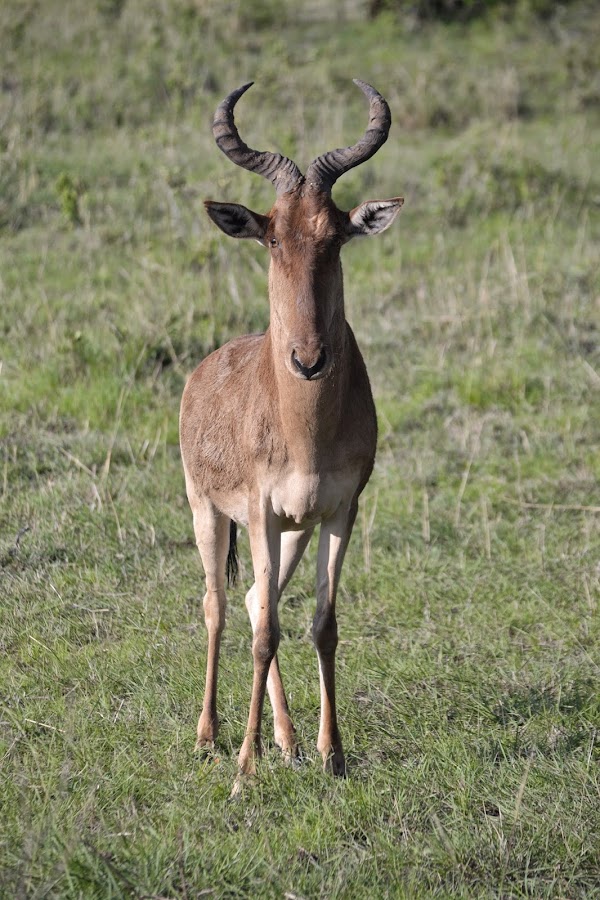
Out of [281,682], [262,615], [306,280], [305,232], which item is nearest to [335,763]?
[281,682]

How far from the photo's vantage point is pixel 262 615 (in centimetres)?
482

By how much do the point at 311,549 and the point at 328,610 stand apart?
2170mm

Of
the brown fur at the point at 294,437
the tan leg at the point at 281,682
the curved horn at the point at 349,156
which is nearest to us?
the brown fur at the point at 294,437

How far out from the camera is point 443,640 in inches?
230

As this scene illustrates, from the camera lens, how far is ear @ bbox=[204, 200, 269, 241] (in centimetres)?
457

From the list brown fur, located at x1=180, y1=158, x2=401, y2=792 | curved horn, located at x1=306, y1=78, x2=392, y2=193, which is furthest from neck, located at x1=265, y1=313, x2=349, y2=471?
curved horn, located at x1=306, y1=78, x2=392, y2=193

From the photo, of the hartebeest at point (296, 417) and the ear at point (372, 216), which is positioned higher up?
the ear at point (372, 216)

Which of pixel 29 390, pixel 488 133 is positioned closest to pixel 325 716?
pixel 29 390

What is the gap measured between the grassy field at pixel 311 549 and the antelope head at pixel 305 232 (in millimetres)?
1616

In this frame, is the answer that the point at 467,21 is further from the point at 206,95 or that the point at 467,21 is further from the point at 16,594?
the point at 16,594

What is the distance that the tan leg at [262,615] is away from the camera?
4770 mm

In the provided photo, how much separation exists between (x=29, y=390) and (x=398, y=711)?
4386 mm

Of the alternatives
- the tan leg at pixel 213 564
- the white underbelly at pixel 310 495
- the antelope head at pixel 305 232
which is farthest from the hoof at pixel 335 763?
the antelope head at pixel 305 232

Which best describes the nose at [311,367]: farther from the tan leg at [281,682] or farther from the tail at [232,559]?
the tail at [232,559]
